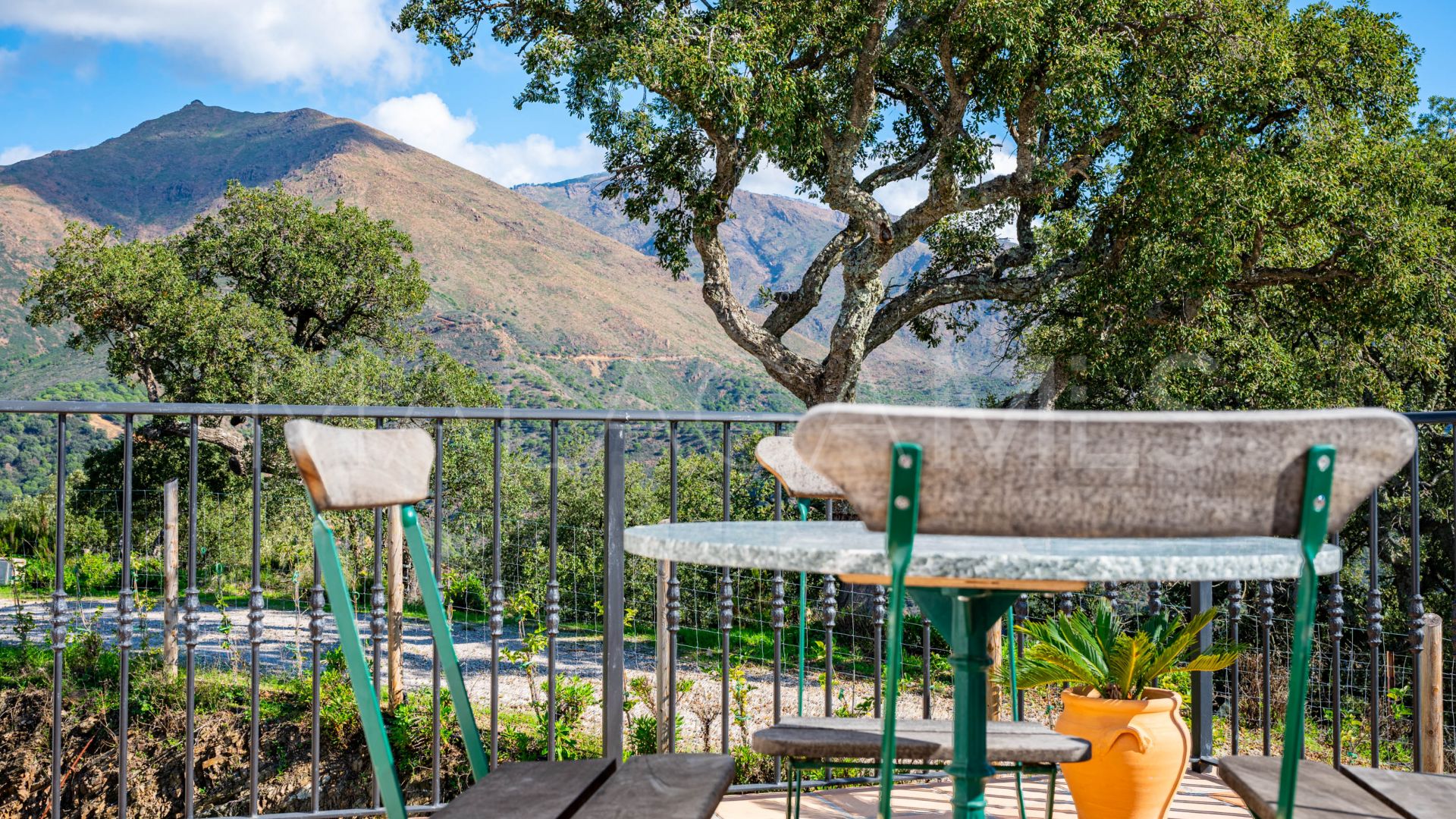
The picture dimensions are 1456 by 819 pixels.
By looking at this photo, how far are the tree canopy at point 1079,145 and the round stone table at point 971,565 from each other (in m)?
8.46

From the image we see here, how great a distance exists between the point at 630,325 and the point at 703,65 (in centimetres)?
3250

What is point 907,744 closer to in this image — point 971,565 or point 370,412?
point 971,565

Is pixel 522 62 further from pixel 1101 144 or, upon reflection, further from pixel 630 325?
pixel 630 325

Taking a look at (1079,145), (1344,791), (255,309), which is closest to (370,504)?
(1344,791)

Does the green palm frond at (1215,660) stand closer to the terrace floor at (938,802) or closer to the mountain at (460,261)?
the terrace floor at (938,802)

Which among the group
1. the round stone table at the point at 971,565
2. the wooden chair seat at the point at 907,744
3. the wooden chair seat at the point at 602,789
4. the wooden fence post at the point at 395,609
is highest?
the round stone table at the point at 971,565

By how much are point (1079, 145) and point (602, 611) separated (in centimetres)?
920

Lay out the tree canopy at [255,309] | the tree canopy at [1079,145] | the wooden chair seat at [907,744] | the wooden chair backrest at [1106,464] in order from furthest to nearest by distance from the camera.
A: the tree canopy at [255,309] → the tree canopy at [1079,145] → the wooden chair seat at [907,744] → the wooden chair backrest at [1106,464]

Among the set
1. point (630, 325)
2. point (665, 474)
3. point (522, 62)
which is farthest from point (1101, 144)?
point (630, 325)

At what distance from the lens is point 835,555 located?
3.07 feet

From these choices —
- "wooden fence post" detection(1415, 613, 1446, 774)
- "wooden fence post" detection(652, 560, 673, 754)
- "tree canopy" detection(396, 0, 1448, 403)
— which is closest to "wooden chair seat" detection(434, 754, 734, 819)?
"wooden fence post" detection(652, 560, 673, 754)

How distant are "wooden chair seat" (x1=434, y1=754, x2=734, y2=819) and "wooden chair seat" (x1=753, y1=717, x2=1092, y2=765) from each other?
146mm

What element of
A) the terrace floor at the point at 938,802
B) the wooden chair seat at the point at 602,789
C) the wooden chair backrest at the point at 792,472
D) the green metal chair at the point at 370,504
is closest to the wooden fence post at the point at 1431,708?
the terrace floor at the point at 938,802

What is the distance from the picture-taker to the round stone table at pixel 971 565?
85 cm
